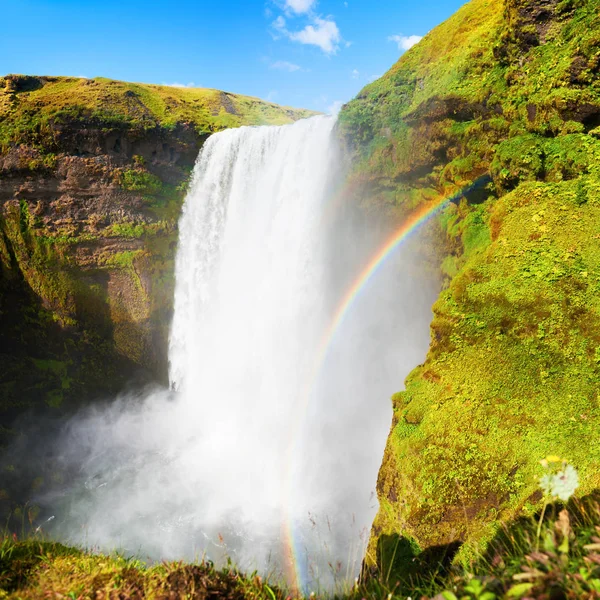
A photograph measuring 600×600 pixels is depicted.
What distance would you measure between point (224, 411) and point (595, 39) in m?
18.3

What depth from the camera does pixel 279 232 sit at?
16.1 m

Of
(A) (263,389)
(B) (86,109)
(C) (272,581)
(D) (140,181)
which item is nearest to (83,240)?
(D) (140,181)

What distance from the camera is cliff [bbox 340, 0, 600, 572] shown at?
551 centimetres

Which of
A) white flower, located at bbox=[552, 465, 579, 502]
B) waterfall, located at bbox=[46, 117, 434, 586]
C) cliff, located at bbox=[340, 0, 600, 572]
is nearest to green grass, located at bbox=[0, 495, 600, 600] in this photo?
white flower, located at bbox=[552, 465, 579, 502]

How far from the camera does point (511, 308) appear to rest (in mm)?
6539

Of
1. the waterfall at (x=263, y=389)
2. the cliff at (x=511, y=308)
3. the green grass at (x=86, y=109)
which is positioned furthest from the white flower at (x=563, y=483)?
the green grass at (x=86, y=109)

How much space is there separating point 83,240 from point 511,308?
21.8m

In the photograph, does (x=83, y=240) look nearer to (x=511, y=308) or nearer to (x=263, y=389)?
(x=263, y=389)

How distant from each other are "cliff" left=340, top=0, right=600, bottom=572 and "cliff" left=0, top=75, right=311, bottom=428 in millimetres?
17302

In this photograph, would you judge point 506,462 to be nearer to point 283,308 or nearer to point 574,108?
point 574,108

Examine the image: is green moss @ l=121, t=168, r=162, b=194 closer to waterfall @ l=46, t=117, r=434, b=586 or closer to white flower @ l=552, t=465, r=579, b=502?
waterfall @ l=46, t=117, r=434, b=586

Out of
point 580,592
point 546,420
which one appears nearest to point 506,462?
point 546,420

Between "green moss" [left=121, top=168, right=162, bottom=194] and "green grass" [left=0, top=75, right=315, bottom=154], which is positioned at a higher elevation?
"green grass" [left=0, top=75, right=315, bottom=154]

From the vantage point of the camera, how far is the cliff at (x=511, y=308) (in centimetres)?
551
